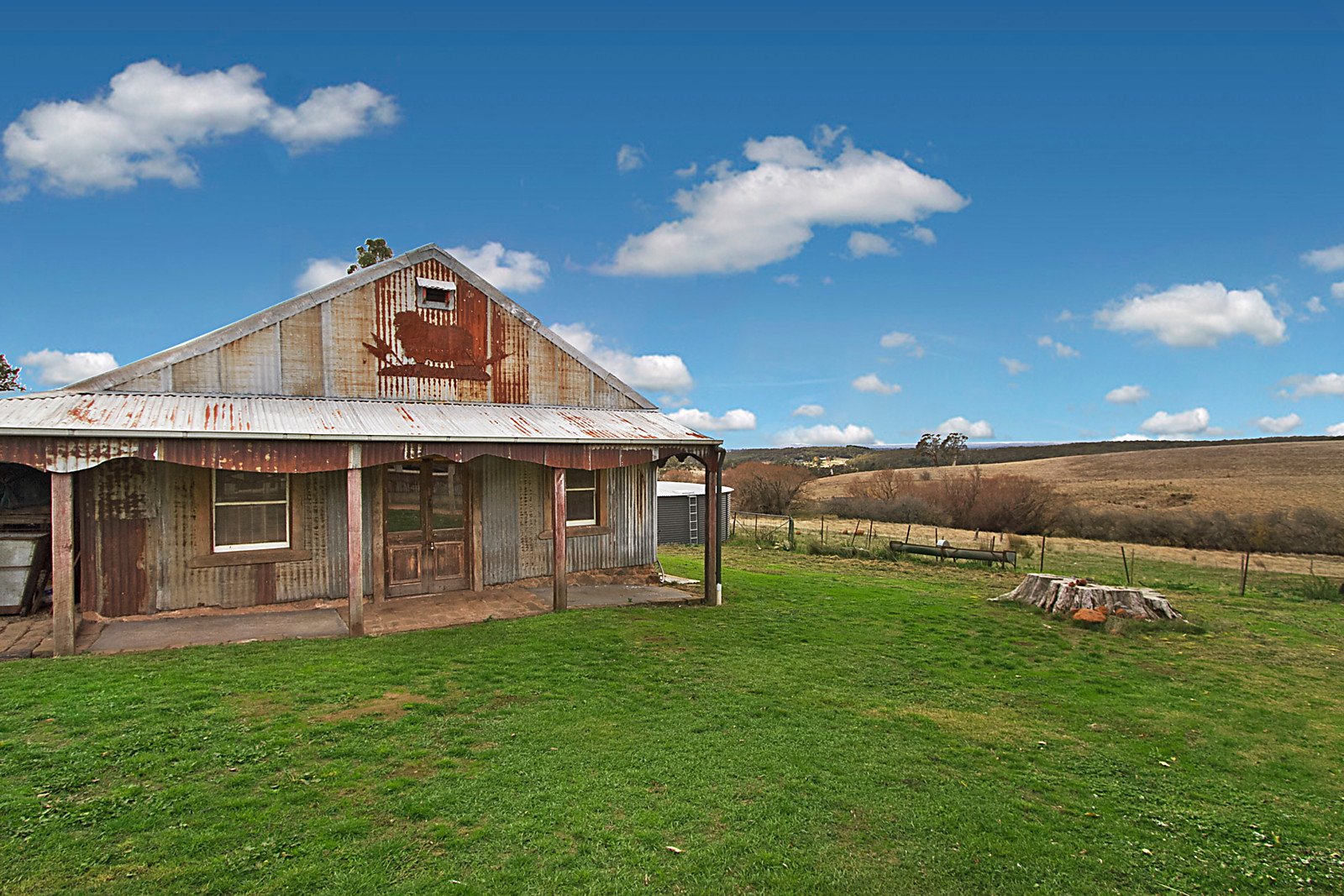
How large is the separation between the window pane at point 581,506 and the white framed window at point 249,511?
189 inches

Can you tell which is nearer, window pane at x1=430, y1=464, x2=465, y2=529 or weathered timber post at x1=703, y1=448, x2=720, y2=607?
window pane at x1=430, y1=464, x2=465, y2=529

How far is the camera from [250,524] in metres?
10.7

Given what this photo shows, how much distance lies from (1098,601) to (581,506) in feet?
31.6

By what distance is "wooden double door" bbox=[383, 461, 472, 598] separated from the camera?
1180 centimetres

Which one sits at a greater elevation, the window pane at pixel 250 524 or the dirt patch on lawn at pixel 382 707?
the window pane at pixel 250 524

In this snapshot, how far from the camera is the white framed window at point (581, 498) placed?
45.0 feet

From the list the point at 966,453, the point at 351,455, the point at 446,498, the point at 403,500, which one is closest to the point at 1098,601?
the point at 446,498

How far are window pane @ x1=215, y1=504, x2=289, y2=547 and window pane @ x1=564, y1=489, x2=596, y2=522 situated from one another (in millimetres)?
4812

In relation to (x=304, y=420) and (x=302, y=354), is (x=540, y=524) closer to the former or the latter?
(x=304, y=420)

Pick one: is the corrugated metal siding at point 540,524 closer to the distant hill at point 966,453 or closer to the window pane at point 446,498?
the window pane at point 446,498

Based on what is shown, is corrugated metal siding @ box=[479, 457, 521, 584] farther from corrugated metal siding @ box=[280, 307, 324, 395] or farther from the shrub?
the shrub

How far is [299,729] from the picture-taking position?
6.08m

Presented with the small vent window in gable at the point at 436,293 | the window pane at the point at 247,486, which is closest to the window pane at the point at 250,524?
the window pane at the point at 247,486

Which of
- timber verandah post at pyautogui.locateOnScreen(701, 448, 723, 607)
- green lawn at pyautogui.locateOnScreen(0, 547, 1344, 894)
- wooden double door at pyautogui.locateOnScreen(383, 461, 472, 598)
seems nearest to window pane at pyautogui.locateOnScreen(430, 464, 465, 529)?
wooden double door at pyautogui.locateOnScreen(383, 461, 472, 598)
